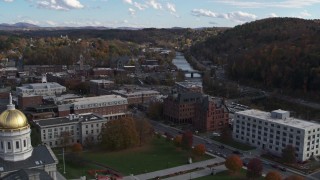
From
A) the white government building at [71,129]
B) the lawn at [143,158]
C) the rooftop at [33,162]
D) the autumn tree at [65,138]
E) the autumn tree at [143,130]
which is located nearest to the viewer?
the rooftop at [33,162]

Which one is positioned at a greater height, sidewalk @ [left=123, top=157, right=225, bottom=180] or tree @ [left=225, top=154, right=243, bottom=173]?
tree @ [left=225, top=154, right=243, bottom=173]

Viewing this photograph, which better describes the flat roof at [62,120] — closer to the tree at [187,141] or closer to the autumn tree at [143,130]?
the autumn tree at [143,130]

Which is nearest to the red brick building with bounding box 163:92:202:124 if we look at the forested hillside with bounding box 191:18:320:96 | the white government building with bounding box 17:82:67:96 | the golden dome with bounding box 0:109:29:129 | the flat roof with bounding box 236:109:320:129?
the flat roof with bounding box 236:109:320:129

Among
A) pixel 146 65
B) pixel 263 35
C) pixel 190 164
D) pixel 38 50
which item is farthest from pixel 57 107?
pixel 263 35

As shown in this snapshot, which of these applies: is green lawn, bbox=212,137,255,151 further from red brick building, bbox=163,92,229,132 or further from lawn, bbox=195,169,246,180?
lawn, bbox=195,169,246,180

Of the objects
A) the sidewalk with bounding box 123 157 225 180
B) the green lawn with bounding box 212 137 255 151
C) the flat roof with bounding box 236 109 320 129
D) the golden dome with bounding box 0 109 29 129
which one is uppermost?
the golden dome with bounding box 0 109 29 129

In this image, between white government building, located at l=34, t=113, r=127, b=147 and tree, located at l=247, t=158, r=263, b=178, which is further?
white government building, located at l=34, t=113, r=127, b=147

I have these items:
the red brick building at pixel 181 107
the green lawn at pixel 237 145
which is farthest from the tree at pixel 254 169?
the red brick building at pixel 181 107

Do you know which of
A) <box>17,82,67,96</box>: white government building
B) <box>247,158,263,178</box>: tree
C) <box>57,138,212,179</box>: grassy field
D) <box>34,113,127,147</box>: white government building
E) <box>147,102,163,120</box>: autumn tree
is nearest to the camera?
<box>247,158,263,178</box>: tree
